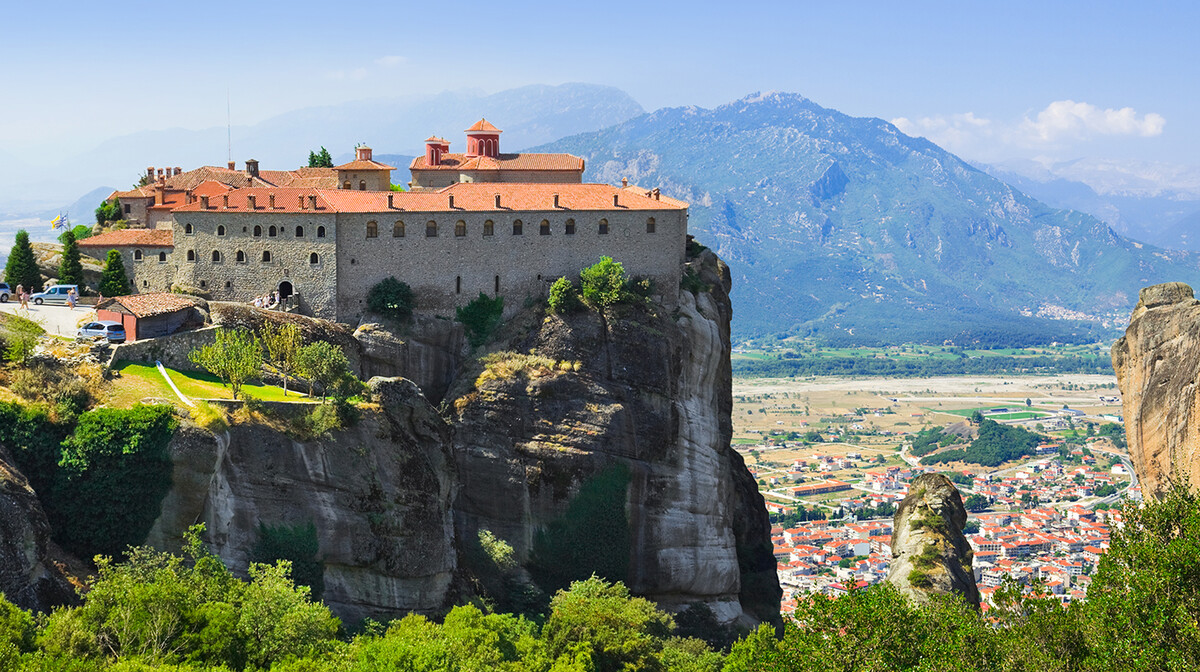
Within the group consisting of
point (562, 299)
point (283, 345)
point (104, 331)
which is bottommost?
point (283, 345)

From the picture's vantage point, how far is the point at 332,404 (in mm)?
59750

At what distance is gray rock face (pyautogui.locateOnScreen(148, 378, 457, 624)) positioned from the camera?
53969 millimetres

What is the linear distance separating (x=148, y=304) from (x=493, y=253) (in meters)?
20.0

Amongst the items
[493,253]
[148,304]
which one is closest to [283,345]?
[148,304]

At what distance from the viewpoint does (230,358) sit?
189 feet

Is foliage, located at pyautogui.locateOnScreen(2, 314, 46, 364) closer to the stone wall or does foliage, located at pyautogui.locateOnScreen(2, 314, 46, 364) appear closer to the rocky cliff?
the stone wall

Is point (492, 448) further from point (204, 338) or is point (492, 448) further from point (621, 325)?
point (204, 338)

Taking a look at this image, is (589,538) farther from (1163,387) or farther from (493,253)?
(1163,387)

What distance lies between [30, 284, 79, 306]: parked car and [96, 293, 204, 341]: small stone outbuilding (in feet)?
19.6

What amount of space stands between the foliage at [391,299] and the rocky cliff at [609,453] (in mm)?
5380

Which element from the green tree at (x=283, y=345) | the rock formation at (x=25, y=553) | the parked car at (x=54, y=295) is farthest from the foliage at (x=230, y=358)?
the parked car at (x=54, y=295)

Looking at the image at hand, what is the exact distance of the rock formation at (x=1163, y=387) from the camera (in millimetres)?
50562

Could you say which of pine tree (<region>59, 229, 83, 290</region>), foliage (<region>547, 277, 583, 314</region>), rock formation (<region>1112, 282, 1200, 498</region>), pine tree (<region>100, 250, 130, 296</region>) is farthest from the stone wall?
rock formation (<region>1112, 282, 1200, 498</region>)

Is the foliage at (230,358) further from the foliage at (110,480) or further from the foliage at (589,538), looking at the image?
the foliage at (589,538)
